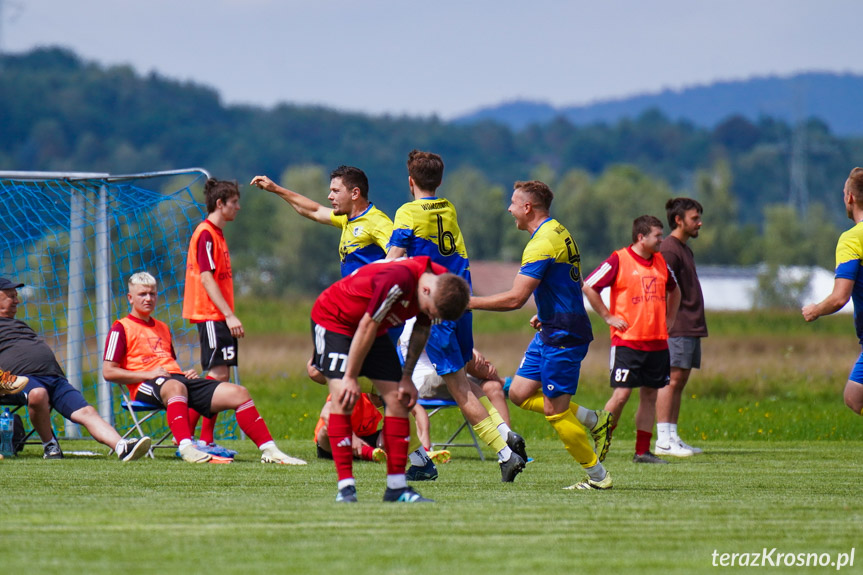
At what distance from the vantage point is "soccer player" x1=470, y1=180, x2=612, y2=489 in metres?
7.72

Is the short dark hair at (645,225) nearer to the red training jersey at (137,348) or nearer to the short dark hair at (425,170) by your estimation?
the short dark hair at (425,170)

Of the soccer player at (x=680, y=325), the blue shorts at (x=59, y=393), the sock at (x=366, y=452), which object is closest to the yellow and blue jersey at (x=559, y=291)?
the sock at (x=366, y=452)

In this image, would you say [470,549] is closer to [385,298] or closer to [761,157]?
[385,298]

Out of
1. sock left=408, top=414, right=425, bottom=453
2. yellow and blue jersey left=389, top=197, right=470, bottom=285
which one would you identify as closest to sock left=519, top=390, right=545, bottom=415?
sock left=408, top=414, right=425, bottom=453

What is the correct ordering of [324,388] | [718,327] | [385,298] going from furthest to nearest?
[718,327] → [324,388] → [385,298]

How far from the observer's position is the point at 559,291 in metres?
7.86

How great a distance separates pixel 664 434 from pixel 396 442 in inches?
198

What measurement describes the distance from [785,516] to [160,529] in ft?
10.6

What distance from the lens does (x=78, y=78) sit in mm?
179500

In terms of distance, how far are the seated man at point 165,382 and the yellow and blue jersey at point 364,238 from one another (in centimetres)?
143

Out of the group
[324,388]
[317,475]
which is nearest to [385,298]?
[317,475]

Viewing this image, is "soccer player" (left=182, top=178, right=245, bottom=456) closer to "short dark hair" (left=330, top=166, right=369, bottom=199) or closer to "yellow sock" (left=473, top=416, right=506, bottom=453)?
"short dark hair" (left=330, top=166, right=369, bottom=199)

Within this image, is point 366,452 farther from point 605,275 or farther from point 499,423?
point 605,275

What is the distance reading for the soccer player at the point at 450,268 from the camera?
8.08 meters
